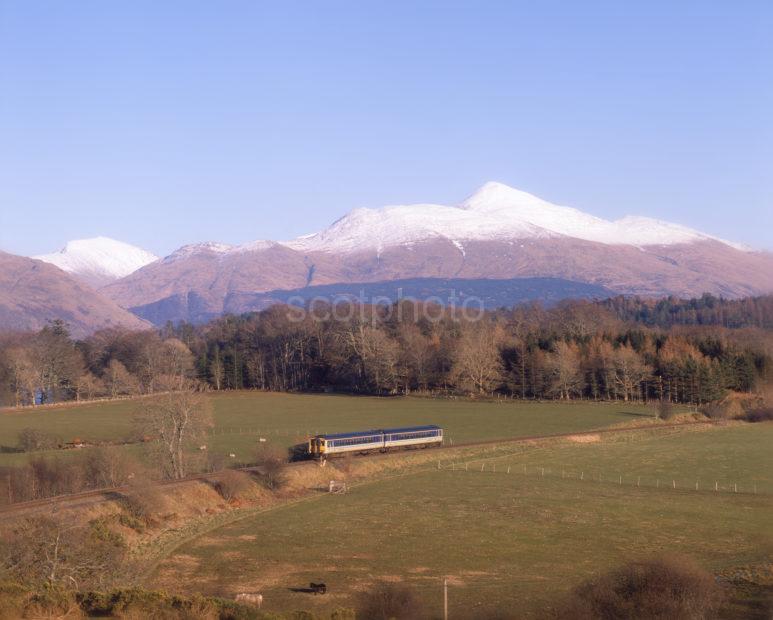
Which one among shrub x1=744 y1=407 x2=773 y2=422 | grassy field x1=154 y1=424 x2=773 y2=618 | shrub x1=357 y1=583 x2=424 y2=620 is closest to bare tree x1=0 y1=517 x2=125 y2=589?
grassy field x1=154 y1=424 x2=773 y2=618

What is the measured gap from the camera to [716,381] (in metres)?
93.6

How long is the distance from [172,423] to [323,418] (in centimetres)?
3479

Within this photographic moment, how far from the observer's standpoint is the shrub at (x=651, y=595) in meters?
21.4

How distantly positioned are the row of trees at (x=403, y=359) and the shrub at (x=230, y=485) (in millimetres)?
29333

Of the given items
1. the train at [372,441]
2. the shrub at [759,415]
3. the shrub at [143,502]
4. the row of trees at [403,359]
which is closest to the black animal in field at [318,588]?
the shrub at [143,502]

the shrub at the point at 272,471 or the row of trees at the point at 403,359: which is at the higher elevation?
the row of trees at the point at 403,359

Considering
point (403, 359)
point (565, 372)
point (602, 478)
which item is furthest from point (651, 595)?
point (403, 359)

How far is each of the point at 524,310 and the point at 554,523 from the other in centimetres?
15859

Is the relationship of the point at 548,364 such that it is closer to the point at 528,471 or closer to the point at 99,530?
the point at 528,471

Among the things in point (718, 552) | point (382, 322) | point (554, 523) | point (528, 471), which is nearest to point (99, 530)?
point (554, 523)

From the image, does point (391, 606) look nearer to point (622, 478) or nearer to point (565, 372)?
point (622, 478)

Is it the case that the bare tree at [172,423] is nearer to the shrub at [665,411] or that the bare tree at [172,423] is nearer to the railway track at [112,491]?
the railway track at [112,491]

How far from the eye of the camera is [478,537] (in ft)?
122

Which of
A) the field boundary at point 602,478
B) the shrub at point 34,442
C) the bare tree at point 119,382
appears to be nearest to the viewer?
the field boundary at point 602,478
